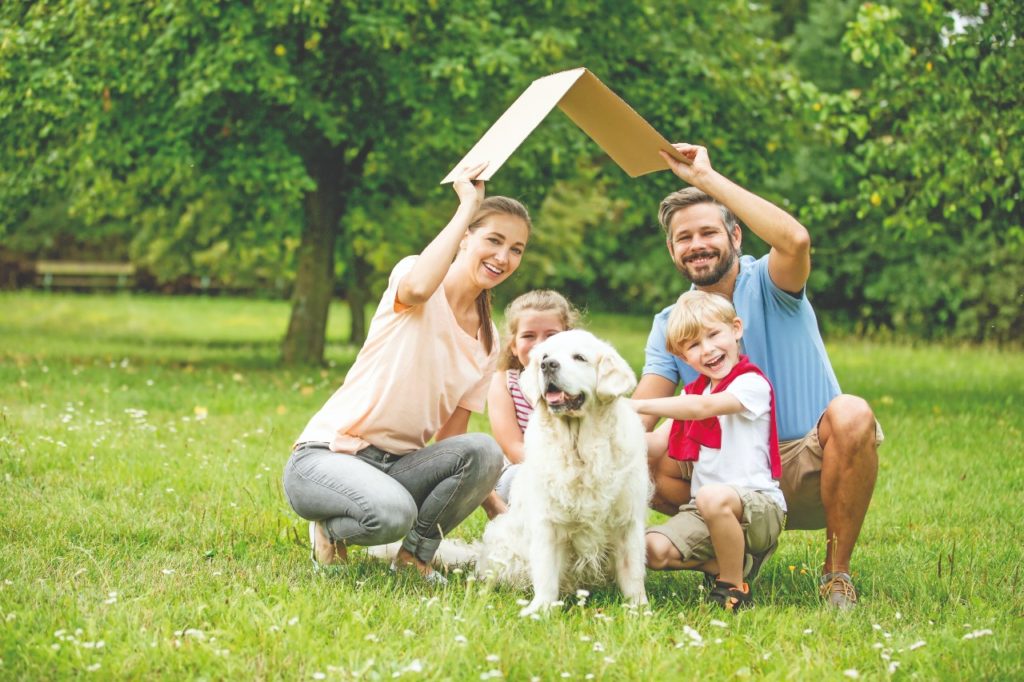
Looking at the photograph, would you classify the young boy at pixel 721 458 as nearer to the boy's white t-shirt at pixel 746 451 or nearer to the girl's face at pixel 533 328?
the boy's white t-shirt at pixel 746 451

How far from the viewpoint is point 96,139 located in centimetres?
1145

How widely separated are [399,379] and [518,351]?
784 millimetres

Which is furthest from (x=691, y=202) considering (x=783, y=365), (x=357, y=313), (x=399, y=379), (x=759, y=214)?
(x=357, y=313)

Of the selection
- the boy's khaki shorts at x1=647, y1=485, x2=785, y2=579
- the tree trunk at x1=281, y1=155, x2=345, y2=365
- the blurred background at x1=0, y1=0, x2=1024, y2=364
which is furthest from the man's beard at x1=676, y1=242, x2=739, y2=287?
the tree trunk at x1=281, y1=155, x2=345, y2=365

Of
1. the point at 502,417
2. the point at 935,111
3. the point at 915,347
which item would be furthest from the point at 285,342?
the point at 915,347

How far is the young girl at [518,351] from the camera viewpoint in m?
4.79

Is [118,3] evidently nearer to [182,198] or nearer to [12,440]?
[182,198]

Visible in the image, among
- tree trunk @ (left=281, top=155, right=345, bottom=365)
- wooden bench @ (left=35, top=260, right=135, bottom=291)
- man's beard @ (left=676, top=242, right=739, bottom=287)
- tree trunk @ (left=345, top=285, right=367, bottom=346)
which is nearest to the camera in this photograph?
man's beard @ (left=676, top=242, right=739, bottom=287)

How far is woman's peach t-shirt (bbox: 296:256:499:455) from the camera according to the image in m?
4.27

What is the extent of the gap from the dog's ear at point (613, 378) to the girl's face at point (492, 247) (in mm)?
763

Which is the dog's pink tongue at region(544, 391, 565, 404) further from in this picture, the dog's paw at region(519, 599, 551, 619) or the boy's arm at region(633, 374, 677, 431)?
the boy's arm at region(633, 374, 677, 431)

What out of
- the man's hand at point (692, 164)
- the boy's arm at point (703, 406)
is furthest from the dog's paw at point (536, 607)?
the man's hand at point (692, 164)

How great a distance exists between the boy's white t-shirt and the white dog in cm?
34

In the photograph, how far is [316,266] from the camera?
13.6m
